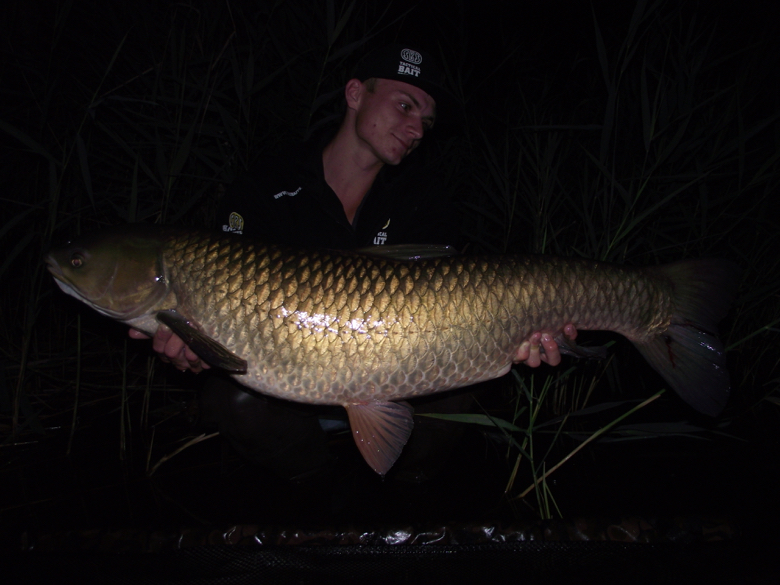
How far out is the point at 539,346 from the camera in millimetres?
1470

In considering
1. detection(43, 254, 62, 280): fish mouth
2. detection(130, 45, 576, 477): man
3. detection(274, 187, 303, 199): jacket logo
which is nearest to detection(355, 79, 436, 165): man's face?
detection(130, 45, 576, 477): man

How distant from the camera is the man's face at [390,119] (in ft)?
6.25

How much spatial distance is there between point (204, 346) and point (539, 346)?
97cm

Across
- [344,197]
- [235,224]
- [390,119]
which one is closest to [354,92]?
[390,119]

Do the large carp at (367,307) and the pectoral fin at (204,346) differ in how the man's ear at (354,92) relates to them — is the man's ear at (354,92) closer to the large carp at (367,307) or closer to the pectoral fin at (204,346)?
the large carp at (367,307)

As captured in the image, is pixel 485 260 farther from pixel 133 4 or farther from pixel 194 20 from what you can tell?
pixel 133 4

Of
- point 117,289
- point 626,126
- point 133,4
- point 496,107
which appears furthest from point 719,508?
point 133,4

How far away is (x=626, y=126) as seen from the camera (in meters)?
2.26

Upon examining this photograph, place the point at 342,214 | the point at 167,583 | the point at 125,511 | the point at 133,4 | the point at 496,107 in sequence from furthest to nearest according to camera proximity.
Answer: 1. the point at 496,107
2. the point at 133,4
3. the point at 342,214
4. the point at 125,511
5. the point at 167,583

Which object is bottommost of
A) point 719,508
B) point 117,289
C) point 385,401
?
point 719,508

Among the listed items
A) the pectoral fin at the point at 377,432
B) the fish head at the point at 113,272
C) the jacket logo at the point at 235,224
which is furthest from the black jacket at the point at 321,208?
the pectoral fin at the point at 377,432

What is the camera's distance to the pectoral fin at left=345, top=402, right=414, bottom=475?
1391mm

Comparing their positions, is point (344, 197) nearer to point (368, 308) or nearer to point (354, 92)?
point (354, 92)

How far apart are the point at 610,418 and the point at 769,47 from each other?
1.71m
